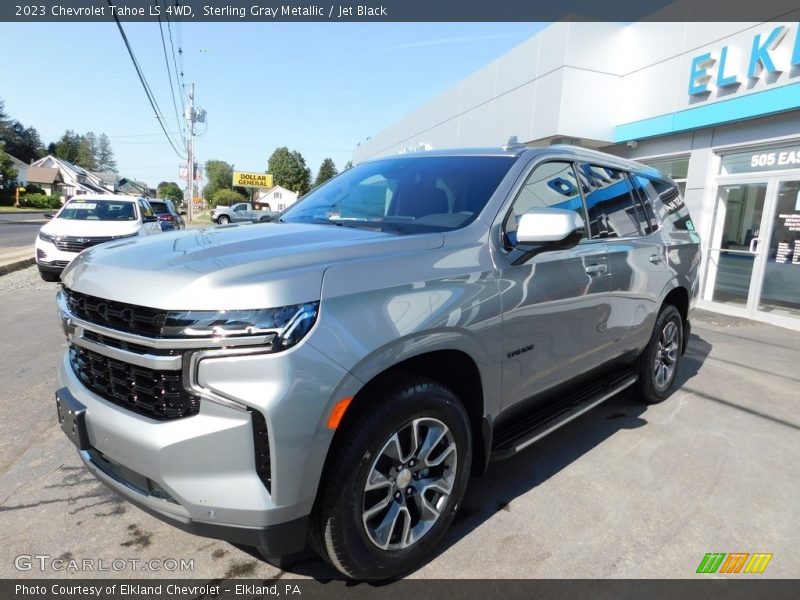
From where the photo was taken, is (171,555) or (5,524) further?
(5,524)

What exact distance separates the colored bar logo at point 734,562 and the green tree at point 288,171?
94746 mm

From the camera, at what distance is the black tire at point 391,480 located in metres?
1.87

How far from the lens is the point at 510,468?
3.24m

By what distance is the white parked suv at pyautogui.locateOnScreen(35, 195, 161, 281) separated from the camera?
9.18m

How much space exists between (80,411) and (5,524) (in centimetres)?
109

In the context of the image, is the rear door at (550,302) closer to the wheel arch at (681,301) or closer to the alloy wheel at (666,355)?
the alloy wheel at (666,355)

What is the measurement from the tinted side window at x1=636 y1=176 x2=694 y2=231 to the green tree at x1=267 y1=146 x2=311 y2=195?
303ft

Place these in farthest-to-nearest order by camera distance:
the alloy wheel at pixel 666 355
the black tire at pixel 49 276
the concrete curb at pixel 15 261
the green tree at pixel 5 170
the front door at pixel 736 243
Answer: the green tree at pixel 5 170 → the concrete curb at pixel 15 261 → the black tire at pixel 49 276 → the front door at pixel 736 243 → the alloy wheel at pixel 666 355

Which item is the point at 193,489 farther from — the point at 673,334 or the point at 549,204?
the point at 673,334

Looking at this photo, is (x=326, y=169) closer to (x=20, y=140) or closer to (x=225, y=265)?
(x=20, y=140)

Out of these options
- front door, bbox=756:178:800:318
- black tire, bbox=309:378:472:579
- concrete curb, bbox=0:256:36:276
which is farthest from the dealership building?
concrete curb, bbox=0:256:36:276

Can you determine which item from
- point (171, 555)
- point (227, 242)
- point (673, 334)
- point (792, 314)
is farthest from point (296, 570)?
point (792, 314)

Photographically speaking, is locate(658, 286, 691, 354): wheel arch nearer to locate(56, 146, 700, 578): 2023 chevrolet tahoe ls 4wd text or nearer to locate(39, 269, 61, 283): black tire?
locate(56, 146, 700, 578): 2023 chevrolet tahoe ls 4wd text

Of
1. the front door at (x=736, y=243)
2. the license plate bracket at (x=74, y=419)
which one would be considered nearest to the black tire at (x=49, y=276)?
the license plate bracket at (x=74, y=419)
